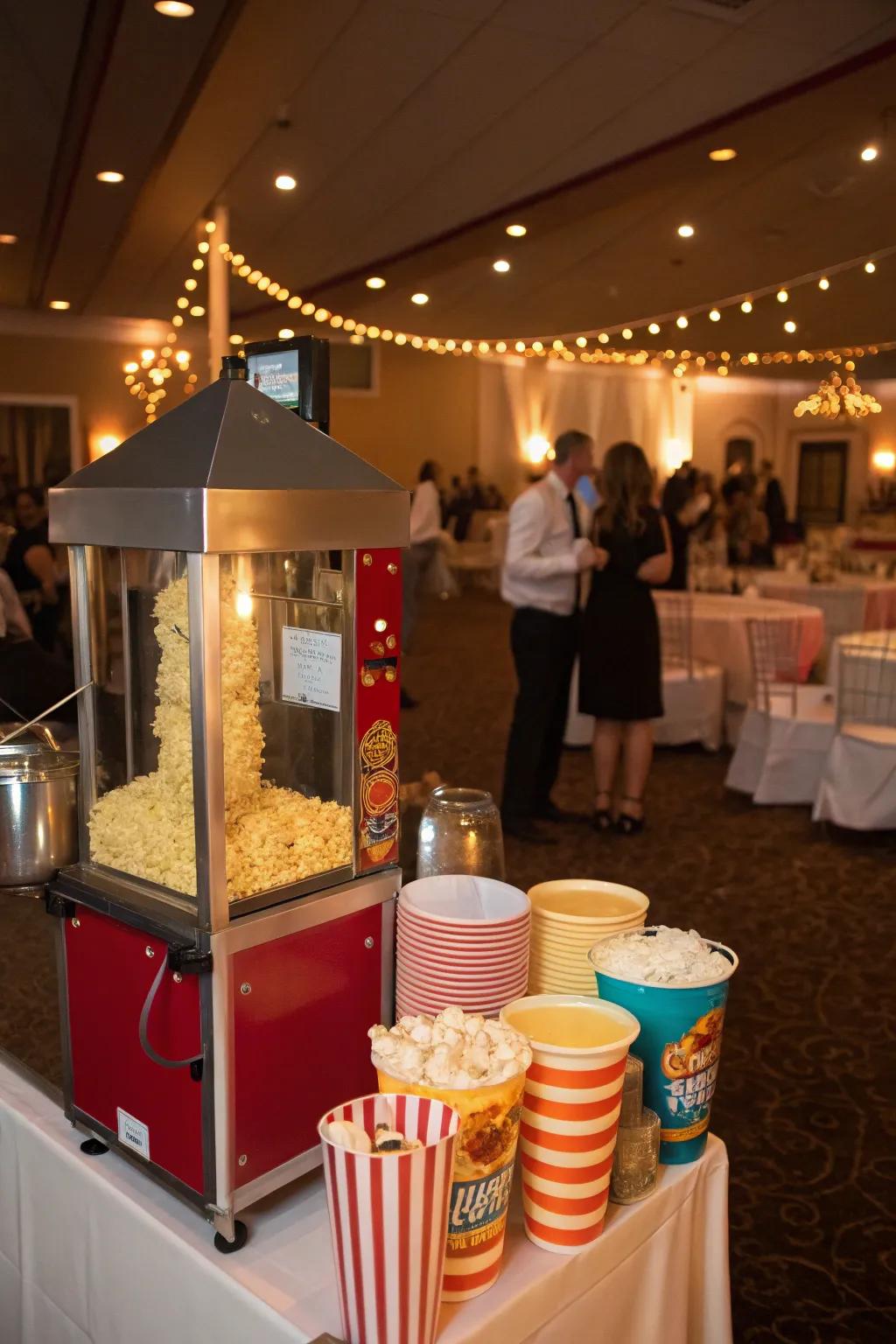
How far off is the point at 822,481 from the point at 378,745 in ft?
30.1

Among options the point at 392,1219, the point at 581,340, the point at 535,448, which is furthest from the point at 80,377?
the point at 392,1219

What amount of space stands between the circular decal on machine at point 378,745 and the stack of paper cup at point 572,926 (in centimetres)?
26

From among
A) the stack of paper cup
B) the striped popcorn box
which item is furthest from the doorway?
the striped popcorn box

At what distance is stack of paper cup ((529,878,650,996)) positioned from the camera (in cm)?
129

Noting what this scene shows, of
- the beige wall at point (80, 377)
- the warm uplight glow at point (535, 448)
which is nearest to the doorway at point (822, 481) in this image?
the warm uplight glow at point (535, 448)

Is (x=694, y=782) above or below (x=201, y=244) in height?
below

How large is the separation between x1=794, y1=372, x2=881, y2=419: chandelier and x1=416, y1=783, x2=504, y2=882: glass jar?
390 cm

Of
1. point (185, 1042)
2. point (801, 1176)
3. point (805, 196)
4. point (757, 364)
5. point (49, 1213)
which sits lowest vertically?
point (801, 1176)

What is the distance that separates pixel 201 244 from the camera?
737 centimetres

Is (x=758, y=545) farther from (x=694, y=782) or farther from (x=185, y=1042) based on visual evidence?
(x=185, y=1042)

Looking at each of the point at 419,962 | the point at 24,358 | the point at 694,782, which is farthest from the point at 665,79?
the point at 24,358

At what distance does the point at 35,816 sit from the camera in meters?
1.26

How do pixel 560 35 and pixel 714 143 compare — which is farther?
pixel 714 143

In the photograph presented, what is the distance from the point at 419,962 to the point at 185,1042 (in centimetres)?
25
